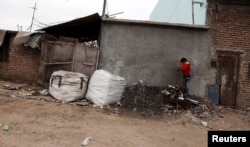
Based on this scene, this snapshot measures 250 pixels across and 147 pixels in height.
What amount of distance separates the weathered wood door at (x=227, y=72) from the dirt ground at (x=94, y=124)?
830 millimetres

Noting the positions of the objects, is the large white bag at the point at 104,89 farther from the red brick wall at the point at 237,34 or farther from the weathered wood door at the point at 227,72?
the red brick wall at the point at 237,34

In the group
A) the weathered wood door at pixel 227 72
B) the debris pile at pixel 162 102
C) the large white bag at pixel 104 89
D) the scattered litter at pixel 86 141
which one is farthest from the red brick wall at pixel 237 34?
the scattered litter at pixel 86 141

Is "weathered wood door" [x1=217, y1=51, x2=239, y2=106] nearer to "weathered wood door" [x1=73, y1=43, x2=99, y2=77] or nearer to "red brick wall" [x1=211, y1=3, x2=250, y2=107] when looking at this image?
"red brick wall" [x1=211, y1=3, x2=250, y2=107]

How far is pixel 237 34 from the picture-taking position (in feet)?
33.8

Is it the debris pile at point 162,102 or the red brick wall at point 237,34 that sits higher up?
the red brick wall at point 237,34

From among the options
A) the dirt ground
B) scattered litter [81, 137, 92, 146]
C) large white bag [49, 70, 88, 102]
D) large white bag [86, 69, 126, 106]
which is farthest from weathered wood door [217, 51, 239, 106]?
scattered litter [81, 137, 92, 146]

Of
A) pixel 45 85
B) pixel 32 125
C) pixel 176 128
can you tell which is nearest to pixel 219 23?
pixel 176 128

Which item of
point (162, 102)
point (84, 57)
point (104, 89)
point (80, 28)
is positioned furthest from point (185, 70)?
point (80, 28)

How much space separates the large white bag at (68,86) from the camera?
28.8 ft

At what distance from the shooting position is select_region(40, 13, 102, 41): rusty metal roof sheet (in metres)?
9.94

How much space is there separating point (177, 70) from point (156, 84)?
0.78 m

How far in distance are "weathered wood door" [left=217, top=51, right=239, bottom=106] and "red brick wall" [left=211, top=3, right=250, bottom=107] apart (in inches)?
6.0

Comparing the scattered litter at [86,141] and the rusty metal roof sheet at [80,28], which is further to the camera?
the rusty metal roof sheet at [80,28]

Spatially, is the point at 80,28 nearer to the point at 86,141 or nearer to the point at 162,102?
the point at 162,102
